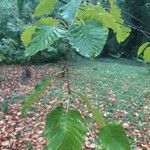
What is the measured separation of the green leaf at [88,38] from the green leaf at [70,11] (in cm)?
2

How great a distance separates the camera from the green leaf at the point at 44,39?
25.8 inches

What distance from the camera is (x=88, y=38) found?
66 cm

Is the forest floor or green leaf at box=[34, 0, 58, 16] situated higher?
green leaf at box=[34, 0, 58, 16]

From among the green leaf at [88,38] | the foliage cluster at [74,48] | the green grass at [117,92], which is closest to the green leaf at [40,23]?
the foliage cluster at [74,48]

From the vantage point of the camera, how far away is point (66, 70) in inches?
28.0

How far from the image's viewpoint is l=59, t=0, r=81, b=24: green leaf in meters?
0.65

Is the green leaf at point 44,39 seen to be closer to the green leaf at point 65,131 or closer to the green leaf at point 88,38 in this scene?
the green leaf at point 88,38

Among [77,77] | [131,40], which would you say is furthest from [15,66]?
[131,40]

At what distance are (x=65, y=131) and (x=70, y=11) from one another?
8.8 inches

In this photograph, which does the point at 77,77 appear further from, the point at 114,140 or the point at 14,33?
the point at 114,140

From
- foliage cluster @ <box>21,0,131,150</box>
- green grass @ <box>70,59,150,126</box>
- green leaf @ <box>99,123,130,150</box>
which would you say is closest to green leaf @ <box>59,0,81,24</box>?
foliage cluster @ <box>21,0,131,150</box>

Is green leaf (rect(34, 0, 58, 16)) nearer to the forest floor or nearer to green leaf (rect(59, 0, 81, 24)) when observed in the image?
green leaf (rect(59, 0, 81, 24))

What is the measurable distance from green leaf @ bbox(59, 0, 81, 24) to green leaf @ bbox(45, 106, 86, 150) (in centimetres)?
19

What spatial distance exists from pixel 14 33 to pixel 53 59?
233cm
